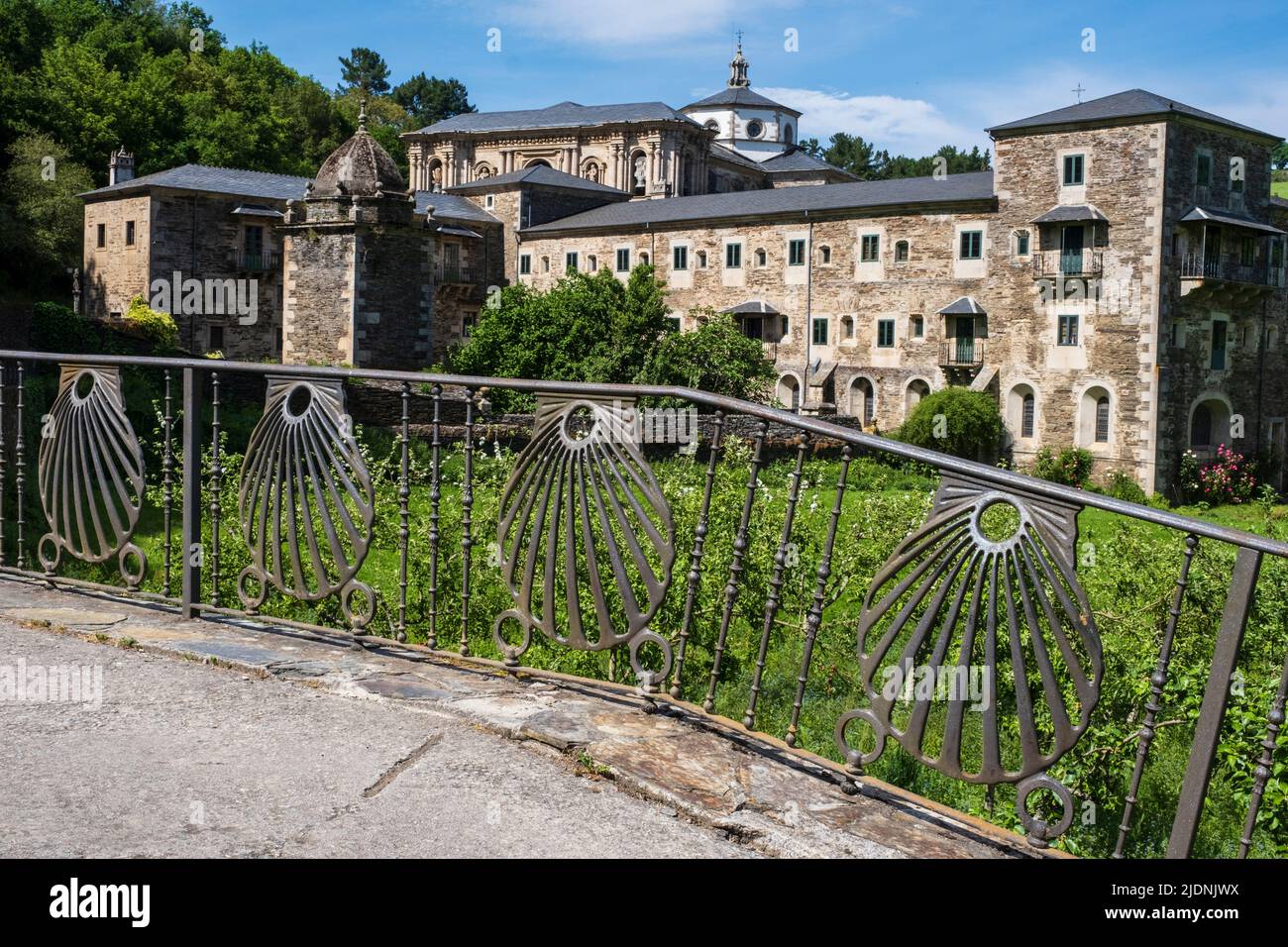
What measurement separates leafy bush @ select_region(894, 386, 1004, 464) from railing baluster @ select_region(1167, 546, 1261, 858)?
41.4 meters

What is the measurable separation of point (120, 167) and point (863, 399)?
3337 cm

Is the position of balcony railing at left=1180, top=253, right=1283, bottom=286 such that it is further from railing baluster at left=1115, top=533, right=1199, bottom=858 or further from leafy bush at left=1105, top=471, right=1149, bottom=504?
railing baluster at left=1115, top=533, right=1199, bottom=858

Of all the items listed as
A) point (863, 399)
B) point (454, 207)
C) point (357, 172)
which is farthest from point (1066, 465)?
point (454, 207)

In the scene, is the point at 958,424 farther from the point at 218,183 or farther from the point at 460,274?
the point at 218,183

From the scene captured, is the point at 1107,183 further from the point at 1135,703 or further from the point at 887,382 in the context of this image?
the point at 1135,703

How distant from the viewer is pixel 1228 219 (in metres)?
45.0

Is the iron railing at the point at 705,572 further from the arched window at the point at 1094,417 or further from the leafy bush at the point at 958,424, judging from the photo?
the arched window at the point at 1094,417

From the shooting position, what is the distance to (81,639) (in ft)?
17.9

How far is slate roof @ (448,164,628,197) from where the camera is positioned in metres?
62.6

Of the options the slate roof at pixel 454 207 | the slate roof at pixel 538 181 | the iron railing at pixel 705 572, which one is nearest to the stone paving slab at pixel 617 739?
the iron railing at pixel 705 572

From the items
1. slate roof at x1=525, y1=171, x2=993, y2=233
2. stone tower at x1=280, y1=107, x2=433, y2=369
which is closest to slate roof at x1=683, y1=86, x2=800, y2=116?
slate roof at x1=525, y1=171, x2=993, y2=233

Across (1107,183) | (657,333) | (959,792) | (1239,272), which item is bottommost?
(959,792)
